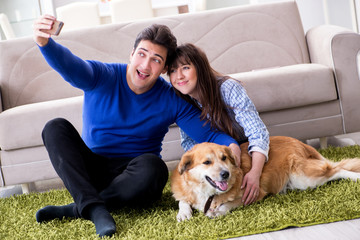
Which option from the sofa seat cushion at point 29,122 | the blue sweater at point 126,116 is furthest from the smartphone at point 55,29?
the sofa seat cushion at point 29,122

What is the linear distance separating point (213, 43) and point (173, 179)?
5.48 ft

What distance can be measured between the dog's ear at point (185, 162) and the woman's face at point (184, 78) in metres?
0.36

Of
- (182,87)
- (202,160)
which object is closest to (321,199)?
(202,160)

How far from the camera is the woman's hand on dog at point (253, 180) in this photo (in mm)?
1814

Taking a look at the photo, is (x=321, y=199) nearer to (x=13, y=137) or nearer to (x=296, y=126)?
(x=296, y=126)

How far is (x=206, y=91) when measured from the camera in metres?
2.05

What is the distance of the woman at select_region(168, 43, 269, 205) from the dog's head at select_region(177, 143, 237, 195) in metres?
0.19

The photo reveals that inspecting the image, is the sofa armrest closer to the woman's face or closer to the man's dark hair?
the woman's face

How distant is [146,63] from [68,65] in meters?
0.36

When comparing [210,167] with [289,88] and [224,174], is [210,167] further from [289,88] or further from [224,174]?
[289,88]

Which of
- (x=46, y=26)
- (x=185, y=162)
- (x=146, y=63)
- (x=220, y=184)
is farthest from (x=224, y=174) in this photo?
(x=46, y=26)

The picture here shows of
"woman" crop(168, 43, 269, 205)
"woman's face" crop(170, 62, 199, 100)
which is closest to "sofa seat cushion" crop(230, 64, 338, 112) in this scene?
"woman" crop(168, 43, 269, 205)

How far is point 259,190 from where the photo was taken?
1870mm

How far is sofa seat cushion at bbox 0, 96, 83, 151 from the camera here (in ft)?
8.37
